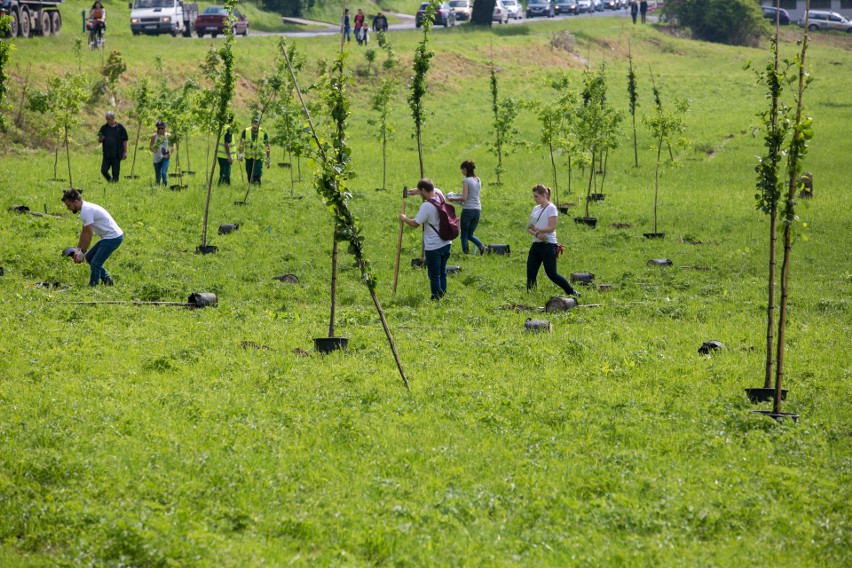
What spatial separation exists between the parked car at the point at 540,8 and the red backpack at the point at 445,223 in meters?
67.4

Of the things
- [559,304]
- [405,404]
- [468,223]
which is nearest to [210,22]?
[468,223]

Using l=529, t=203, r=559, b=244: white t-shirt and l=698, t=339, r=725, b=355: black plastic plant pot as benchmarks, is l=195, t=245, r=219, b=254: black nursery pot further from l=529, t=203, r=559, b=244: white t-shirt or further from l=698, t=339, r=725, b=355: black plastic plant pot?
l=698, t=339, r=725, b=355: black plastic plant pot

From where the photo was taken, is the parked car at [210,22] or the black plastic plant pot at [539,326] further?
the parked car at [210,22]

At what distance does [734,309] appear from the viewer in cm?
1681

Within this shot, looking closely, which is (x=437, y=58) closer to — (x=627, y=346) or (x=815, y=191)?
(x=815, y=191)

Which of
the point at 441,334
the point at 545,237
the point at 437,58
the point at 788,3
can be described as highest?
the point at 788,3

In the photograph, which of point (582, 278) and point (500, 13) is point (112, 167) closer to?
point (582, 278)

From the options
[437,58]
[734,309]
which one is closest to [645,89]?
[437,58]

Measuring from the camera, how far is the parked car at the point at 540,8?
267 feet

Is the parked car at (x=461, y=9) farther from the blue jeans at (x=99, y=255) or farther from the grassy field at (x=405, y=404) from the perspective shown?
the blue jeans at (x=99, y=255)

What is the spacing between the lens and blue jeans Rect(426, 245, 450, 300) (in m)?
16.9

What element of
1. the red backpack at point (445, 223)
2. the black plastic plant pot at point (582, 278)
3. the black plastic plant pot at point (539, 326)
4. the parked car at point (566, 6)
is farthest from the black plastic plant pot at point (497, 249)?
the parked car at point (566, 6)

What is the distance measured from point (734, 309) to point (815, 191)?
15760mm

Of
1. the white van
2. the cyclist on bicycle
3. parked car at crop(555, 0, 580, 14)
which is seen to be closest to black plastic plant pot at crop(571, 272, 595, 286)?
the cyclist on bicycle
